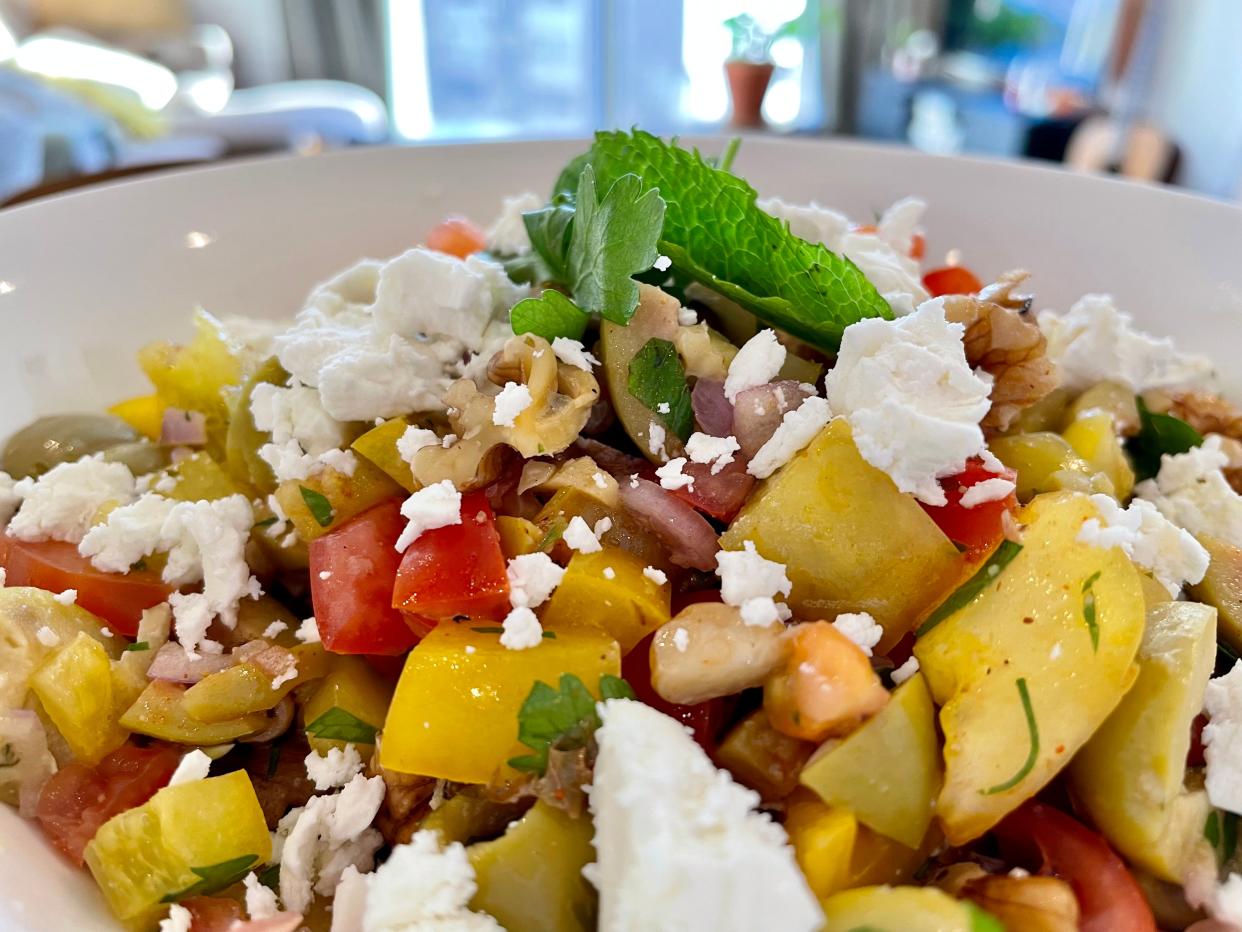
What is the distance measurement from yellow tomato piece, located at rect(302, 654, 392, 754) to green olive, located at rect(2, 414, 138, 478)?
87 cm

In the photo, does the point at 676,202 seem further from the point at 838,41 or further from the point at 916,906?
the point at 838,41

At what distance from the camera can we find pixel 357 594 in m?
1.39

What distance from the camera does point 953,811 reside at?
1.16 m

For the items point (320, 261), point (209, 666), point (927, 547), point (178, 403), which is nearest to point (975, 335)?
point (927, 547)

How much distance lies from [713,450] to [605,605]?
0.89 ft

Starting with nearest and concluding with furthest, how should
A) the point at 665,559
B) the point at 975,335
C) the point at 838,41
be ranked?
the point at 665,559, the point at 975,335, the point at 838,41

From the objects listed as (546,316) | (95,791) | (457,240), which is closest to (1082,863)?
(546,316)

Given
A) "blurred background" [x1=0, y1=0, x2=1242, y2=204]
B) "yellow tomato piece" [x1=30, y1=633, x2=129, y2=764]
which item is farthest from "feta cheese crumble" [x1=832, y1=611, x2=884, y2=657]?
"blurred background" [x1=0, y1=0, x2=1242, y2=204]

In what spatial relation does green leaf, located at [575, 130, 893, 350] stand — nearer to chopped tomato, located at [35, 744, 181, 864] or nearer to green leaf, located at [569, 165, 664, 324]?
green leaf, located at [569, 165, 664, 324]

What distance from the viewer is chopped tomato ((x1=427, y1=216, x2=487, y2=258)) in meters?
2.39

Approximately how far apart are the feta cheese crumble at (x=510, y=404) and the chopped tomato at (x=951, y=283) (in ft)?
3.75

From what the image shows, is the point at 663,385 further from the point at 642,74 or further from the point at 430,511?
the point at 642,74

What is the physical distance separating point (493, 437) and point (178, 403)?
2.92 ft

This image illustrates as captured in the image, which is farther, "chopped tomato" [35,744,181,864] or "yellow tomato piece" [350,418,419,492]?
"yellow tomato piece" [350,418,419,492]
